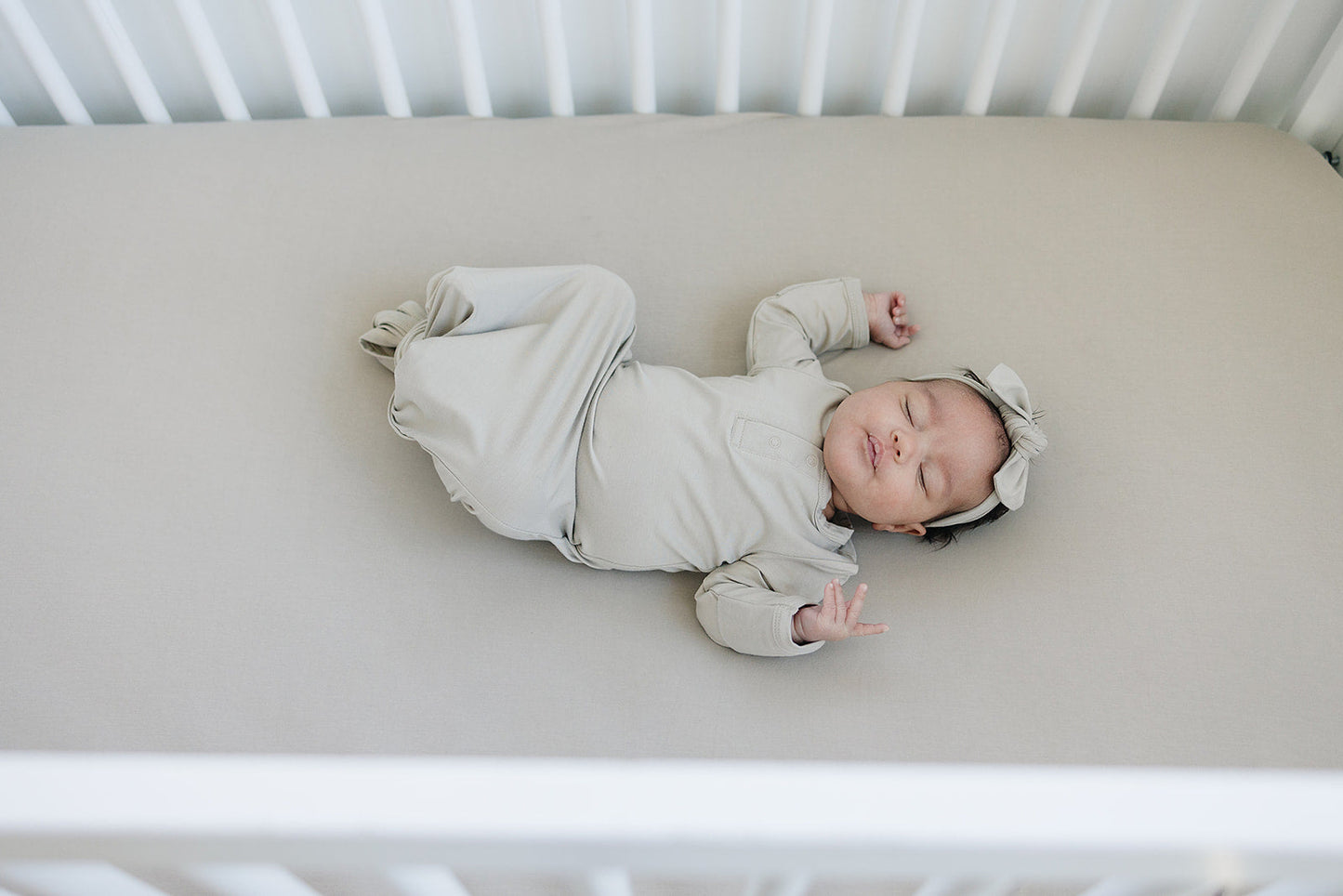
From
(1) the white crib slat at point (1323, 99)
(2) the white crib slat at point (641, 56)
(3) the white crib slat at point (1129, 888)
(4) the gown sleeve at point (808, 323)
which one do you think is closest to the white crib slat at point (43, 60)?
(2) the white crib slat at point (641, 56)

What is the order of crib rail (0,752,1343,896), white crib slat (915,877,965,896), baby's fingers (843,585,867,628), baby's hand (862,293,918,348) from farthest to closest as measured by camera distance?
baby's hand (862,293,918,348) → baby's fingers (843,585,867,628) → white crib slat (915,877,965,896) → crib rail (0,752,1343,896)

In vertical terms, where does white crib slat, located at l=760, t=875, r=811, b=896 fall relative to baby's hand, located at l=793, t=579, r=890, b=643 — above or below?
above

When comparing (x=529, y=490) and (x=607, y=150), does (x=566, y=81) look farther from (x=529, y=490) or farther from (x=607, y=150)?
(x=529, y=490)

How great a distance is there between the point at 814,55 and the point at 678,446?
56 cm

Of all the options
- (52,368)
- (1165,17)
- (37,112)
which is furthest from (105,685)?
(1165,17)

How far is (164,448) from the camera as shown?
945mm

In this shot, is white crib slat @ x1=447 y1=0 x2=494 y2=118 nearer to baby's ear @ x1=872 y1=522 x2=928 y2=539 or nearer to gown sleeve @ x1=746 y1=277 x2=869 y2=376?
gown sleeve @ x1=746 y1=277 x2=869 y2=376

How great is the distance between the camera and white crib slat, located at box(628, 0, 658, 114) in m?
1.07

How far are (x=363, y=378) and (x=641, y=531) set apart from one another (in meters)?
0.37

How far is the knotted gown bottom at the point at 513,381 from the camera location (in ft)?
2.82

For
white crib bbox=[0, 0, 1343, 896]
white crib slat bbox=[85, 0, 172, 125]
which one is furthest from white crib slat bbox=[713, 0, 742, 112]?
white crib slat bbox=[85, 0, 172, 125]

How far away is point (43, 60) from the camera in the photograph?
1.11m

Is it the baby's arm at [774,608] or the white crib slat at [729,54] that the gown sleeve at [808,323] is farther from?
the white crib slat at [729,54]

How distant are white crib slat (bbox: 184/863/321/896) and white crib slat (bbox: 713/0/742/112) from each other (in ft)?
3.25
